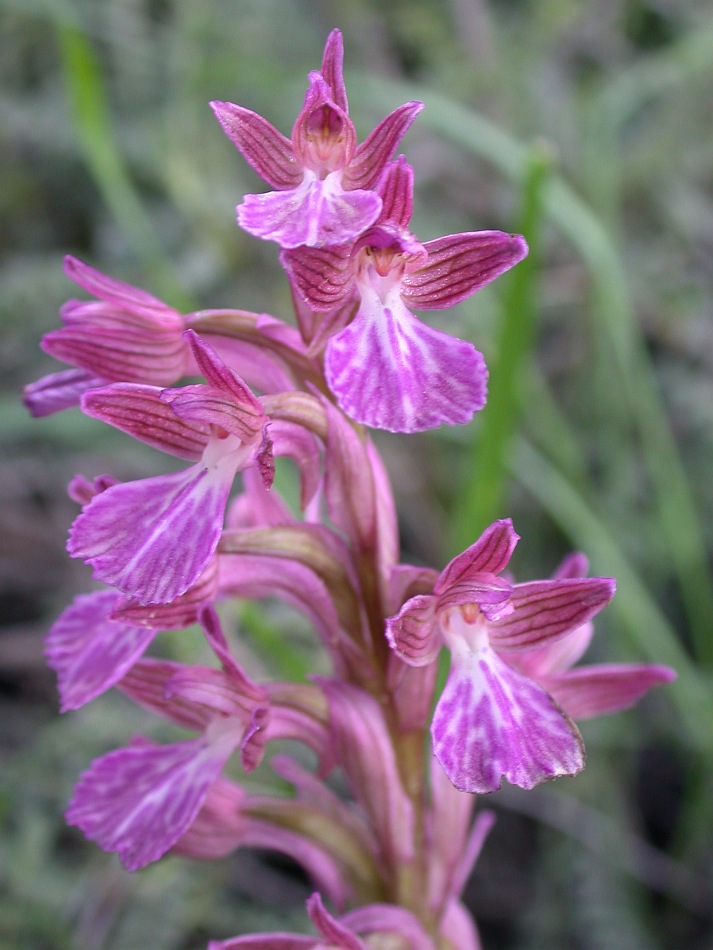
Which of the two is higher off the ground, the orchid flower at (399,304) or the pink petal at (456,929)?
the orchid flower at (399,304)

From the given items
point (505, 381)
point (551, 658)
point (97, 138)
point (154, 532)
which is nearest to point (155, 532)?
point (154, 532)

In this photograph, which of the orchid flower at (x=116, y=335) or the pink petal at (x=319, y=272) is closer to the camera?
the pink petal at (x=319, y=272)

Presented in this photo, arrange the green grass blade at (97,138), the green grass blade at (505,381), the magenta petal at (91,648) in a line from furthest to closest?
the green grass blade at (97,138), the green grass blade at (505,381), the magenta petal at (91,648)

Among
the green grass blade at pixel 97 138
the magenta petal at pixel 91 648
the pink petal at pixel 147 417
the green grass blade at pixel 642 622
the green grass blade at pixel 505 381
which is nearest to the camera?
the pink petal at pixel 147 417

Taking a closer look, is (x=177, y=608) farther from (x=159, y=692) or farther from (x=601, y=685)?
(x=601, y=685)

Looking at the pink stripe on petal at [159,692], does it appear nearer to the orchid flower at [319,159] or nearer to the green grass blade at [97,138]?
the orchid flower at [319,159]

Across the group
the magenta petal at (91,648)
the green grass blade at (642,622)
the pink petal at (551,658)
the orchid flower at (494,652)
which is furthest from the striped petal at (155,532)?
the green grass blade at (642,622)

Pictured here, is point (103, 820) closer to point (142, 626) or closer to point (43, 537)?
point (142, 626)

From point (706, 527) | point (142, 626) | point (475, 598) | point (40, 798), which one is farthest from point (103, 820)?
point (706, 527)
